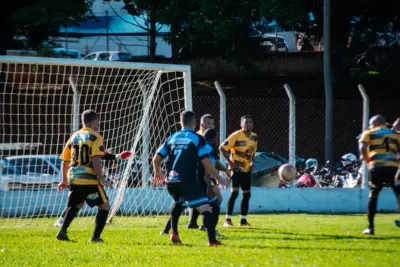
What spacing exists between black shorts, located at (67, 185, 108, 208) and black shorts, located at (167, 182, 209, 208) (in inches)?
40.9

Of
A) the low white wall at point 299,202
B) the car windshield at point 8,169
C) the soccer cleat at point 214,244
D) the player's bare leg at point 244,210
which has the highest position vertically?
the soccer cleat at point 214,244

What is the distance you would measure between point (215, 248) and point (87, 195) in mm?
2160

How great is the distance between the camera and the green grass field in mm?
8789

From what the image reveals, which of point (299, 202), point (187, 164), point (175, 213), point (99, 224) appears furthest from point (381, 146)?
point (299, 202)

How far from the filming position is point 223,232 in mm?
12336

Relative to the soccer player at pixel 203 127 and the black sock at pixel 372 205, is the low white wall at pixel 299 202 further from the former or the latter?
the black sock at pixel 372 205

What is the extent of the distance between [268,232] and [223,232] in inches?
26.5

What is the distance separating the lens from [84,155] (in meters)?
11.0

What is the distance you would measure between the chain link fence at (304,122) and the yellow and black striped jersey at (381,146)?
10.2 m

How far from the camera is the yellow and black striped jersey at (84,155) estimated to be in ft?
36.0

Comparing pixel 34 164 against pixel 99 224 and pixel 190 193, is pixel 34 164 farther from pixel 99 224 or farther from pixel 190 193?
pixel 190 193

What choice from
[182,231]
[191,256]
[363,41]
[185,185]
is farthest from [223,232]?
[363,41]

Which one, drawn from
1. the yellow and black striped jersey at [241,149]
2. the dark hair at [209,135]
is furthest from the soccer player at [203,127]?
the yellow and black striped jersey at [241,149]

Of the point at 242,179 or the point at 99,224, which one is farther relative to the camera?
the point at 242,179
